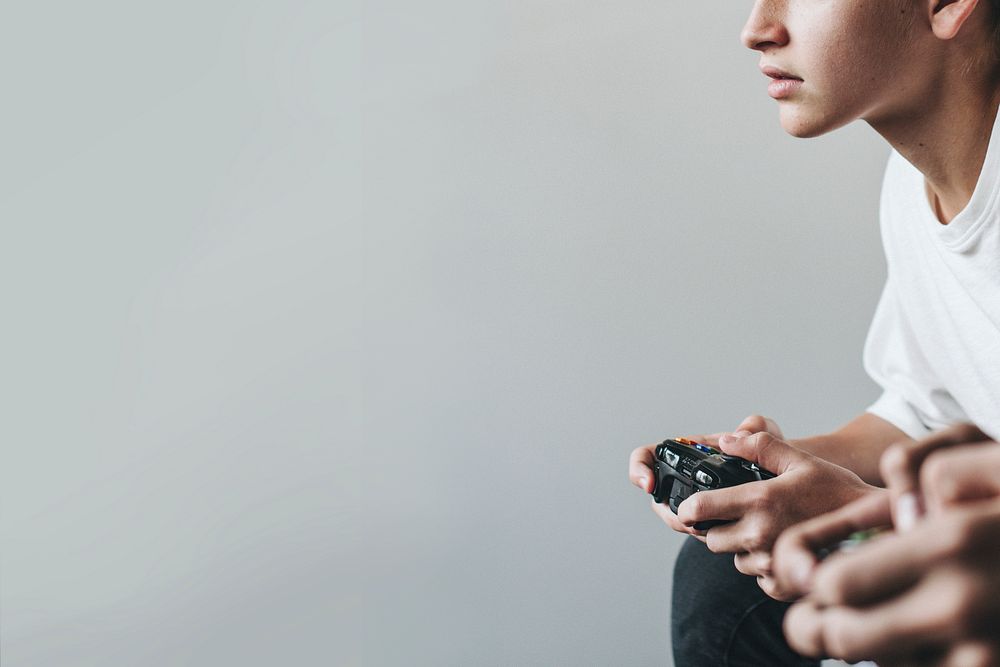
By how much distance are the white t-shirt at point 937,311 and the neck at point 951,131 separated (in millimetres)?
42

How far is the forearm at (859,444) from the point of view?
75 centimetres

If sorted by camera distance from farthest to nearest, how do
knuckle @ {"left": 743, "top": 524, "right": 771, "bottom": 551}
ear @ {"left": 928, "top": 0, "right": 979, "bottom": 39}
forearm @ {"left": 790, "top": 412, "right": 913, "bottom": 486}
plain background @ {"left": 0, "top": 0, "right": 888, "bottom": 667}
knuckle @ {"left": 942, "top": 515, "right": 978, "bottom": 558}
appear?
plain background @ {"left": 0, "top": 0, "right": 888, "bottom": 667}, forearm @ {"left": 790, "top": 412, "right": 913, "bottom": 486}, ear @ {"left": 928, "top": 0, "right": 979, "bottom": 39}, knuckle @ {"left": 743, "top": 524, "right": 771, "bottom": 551}, knuckle @ {"left": 942, "top": 515, "right": 978, "bottom": 558}

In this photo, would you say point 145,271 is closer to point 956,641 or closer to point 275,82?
point 275,82

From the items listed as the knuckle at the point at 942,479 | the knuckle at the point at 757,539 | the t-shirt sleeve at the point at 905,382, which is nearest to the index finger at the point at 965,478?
the knuckle at the point at 942,479

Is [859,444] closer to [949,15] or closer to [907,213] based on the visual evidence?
[907,213]

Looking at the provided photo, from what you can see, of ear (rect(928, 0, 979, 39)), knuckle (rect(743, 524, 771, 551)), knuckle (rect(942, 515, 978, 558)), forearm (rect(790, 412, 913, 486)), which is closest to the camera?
knuckle (rect(942, 515, 978, 558))


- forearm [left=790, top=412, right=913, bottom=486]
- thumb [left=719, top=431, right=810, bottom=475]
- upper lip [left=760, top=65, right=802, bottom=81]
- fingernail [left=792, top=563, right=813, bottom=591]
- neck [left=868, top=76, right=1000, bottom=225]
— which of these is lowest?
forearm [left=790, top=412, right=913, bottom=486]

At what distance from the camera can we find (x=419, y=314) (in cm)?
102

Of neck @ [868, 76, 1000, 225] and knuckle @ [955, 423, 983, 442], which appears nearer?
knuckle @ [955, 423, 983, 442]

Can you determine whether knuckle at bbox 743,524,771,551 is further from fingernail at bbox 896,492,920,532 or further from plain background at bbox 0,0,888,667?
plain background at bbox 0,0,888,667

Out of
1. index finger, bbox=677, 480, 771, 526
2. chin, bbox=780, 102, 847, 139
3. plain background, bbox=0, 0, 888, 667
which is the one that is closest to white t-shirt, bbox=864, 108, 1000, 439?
chin, bbox=780, 102, 847, 139

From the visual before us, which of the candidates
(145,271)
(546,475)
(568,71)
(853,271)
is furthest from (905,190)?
(145,271)

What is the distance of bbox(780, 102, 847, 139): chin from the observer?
68 centimetres

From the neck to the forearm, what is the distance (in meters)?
0.22
